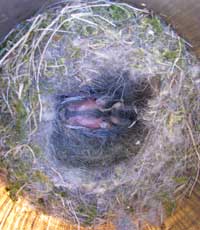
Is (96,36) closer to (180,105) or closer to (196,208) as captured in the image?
(180,105)

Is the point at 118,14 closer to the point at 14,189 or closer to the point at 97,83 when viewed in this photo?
the point at 97,83

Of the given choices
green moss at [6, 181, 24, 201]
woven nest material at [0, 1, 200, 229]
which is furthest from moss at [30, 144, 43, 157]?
green moss at [6, 181, 24, 201]

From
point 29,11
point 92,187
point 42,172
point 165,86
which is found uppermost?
point 29,11

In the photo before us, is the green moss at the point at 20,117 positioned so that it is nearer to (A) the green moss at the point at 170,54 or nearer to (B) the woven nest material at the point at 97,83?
(B) the woven nest material at the point at 97,83

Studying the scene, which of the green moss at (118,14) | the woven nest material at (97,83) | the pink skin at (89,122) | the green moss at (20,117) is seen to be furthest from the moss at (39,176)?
the green moss at (118,14)

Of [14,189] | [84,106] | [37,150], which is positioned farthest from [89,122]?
[14,189]

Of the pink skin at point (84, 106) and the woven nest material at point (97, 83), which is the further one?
the pink skin at point (84, 106)

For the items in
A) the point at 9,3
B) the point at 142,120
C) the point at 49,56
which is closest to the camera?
the point at 9,3

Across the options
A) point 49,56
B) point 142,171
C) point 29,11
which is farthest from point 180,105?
point 29,11
